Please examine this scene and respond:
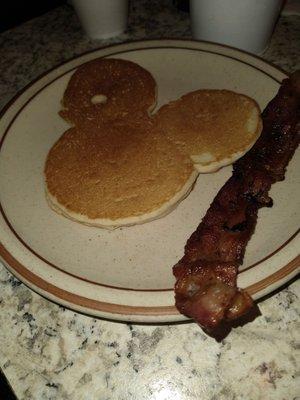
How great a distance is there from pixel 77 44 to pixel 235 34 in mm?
832

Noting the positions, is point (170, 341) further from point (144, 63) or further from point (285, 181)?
point (144, 63)

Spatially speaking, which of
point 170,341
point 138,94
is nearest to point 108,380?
point 170,341

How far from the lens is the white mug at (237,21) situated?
4.42 ft

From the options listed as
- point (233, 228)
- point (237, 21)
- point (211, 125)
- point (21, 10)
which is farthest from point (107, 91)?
point (21, 10)

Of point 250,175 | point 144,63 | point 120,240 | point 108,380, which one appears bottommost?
point 108,380

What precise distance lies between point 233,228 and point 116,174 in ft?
1.30

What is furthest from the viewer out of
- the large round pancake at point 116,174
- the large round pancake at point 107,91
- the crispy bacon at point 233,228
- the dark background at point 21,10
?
the dark background at point 21,10

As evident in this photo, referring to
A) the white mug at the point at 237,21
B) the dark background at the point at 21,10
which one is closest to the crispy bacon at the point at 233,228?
the white mug at the point at 237,21

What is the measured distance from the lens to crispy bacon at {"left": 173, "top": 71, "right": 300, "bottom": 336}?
80cm

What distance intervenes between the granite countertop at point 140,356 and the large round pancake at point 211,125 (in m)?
0.43

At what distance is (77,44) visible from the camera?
6.15 ft

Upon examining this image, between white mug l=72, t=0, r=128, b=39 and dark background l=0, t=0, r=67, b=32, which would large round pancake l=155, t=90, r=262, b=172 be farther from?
dark background l=0, t=0, r=67, b=32

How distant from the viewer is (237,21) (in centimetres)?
141

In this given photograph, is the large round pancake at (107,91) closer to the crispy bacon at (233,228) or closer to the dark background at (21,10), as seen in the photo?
the crispy bacon at (233,228)
